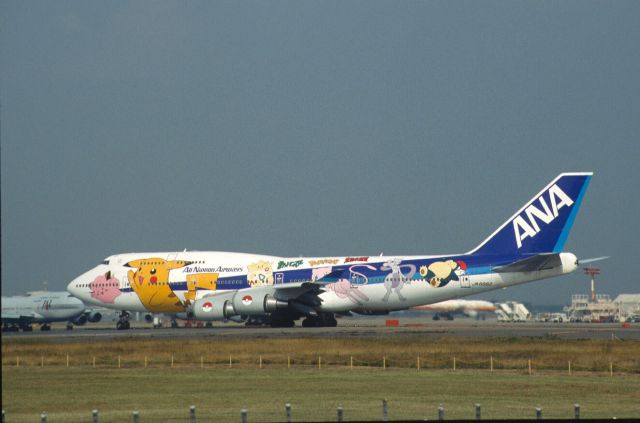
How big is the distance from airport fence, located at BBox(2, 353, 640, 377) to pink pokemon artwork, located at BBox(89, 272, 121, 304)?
112 feet

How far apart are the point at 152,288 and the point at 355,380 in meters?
43.6

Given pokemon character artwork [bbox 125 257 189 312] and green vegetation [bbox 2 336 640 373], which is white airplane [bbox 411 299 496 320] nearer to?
pokemon character artwork [bbox 125 257 189 312]

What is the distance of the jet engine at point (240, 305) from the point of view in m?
70.2

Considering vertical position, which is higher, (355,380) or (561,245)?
(561,245)

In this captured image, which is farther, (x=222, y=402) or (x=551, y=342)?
(x=551, y=342)

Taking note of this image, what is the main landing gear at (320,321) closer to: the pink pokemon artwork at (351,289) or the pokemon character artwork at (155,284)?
the pink pokemon artwork at (351,289)

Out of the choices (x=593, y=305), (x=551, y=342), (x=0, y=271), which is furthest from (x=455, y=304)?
(x=0, y=271)

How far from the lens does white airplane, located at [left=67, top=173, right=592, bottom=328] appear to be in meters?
69.4

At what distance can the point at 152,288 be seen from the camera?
76625 millimetres

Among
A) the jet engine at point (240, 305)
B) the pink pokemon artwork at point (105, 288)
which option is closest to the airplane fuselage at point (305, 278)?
the pink pokemon artwork at point (105, 288)

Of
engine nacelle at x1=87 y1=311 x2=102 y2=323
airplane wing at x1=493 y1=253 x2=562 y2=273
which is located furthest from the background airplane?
airplane wing at x1=493 y1=253 x2=562 y2=273

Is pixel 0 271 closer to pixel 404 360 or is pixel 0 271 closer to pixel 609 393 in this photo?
pixel 609 393

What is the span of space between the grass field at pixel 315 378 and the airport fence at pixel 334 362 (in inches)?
2.3

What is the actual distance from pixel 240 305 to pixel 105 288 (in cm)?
1476
